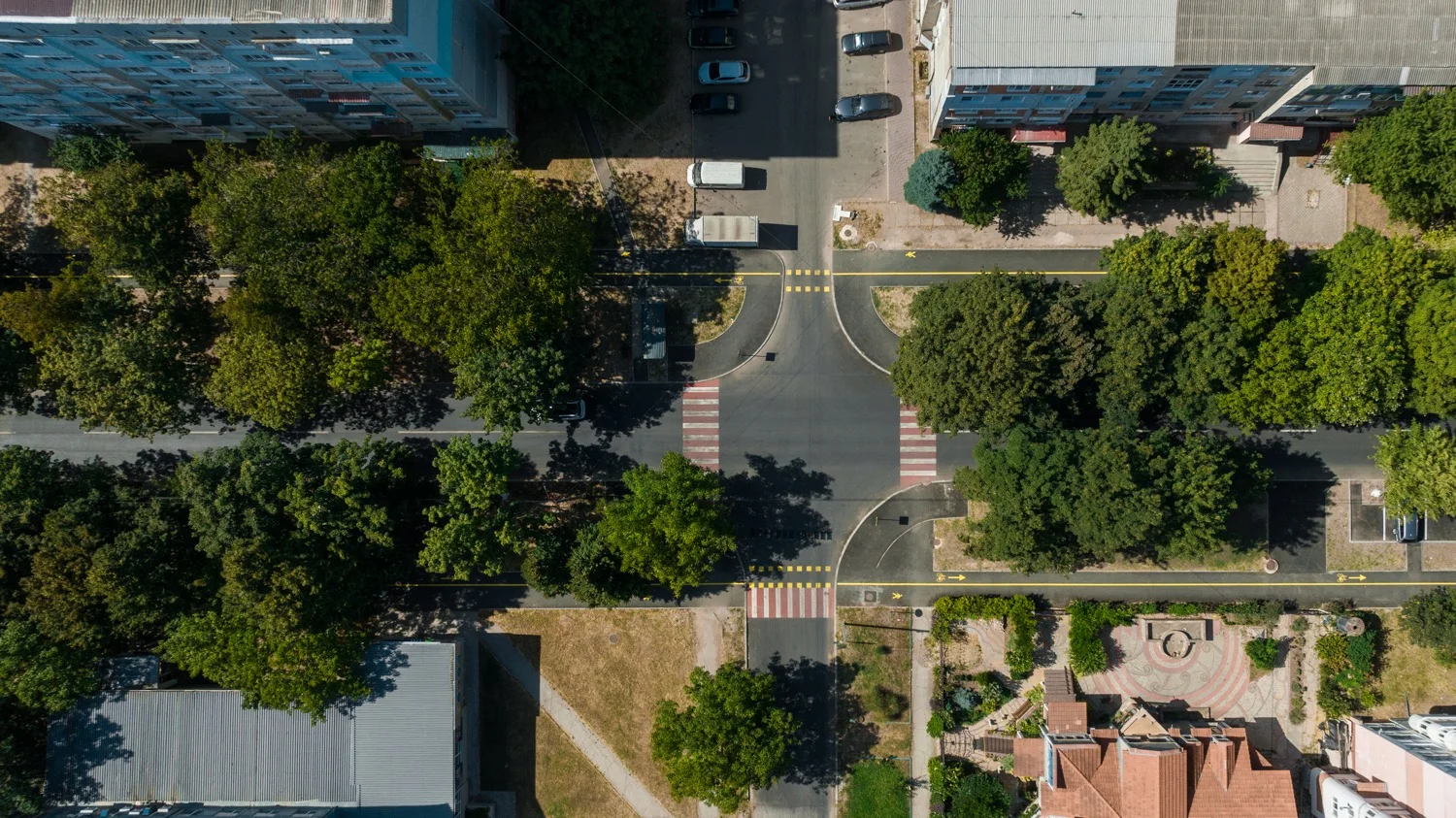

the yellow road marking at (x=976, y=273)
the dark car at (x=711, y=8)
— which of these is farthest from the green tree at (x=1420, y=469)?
the dark car at (x=711, y=8)

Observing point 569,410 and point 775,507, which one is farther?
point 775,507

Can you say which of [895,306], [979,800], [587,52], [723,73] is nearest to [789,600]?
[979,800]

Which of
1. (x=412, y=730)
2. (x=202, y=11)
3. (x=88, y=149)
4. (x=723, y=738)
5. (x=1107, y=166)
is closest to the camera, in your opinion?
(x=202, y=11)

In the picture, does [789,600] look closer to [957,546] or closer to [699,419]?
[957,546]

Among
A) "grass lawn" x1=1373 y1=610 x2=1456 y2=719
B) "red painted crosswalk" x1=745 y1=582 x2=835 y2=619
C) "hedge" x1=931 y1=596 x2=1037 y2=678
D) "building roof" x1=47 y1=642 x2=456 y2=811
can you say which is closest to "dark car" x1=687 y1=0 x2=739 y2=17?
"red painted crosswalk" x1=745 y1=582 x2=835 y2=619

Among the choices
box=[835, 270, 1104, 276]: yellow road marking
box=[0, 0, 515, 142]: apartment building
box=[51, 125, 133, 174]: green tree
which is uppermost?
box=[0, 0, 515, 142]: apartment building

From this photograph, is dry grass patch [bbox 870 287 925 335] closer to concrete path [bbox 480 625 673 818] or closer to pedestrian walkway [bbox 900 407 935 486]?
pedestrian walkway [bbox 900 407 935 486]

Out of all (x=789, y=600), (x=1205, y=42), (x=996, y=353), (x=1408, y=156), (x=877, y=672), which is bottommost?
(x=877, y=672)
